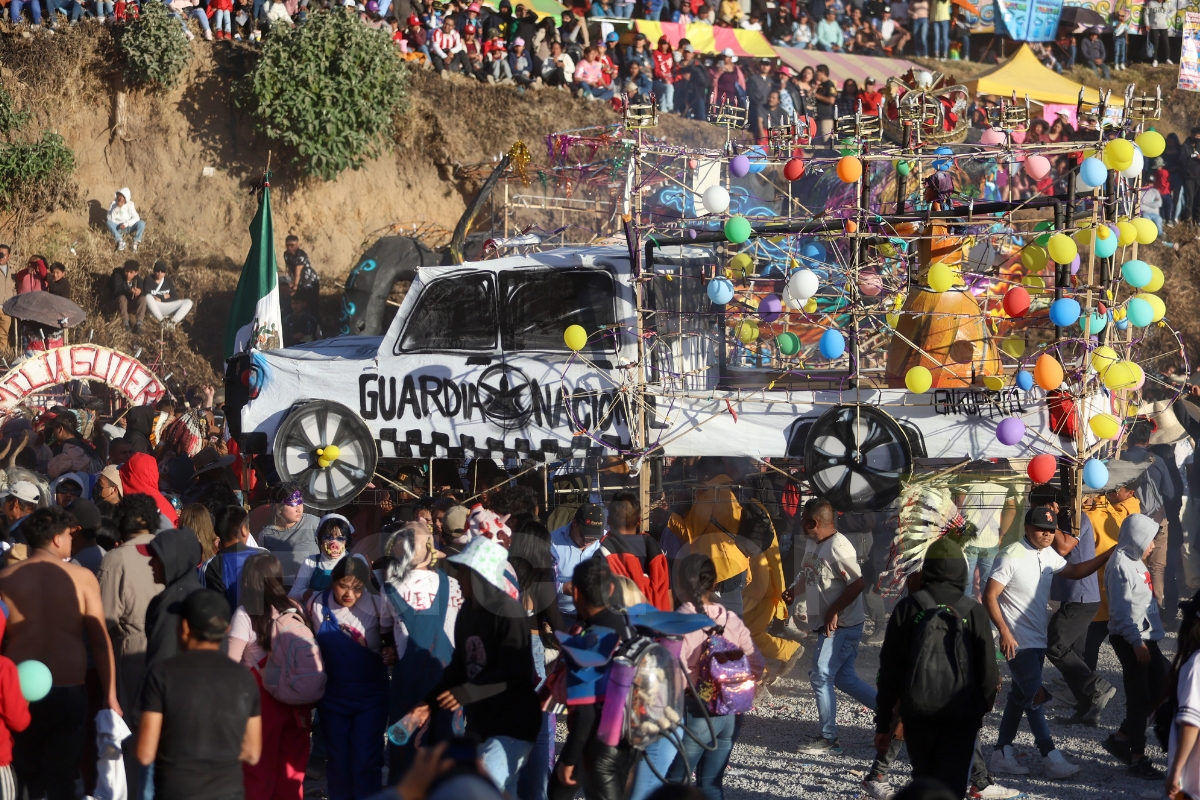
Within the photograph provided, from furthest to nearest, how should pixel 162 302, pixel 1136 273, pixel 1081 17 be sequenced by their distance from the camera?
pixel 1081 17 → pixel 162 302 → pixel 1136 273

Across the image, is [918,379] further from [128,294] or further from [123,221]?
[123,221]

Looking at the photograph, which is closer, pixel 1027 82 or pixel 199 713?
pixel 199 713

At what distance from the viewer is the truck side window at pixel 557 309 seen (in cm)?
922

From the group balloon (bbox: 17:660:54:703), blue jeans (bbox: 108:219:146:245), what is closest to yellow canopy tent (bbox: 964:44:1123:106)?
blue jeans (bbox: 108:219:146:245)

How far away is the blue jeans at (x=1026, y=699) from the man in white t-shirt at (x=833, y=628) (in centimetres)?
72

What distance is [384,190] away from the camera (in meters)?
21.8

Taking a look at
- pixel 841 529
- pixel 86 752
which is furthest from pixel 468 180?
pixel 86 752

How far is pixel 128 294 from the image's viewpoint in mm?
17844

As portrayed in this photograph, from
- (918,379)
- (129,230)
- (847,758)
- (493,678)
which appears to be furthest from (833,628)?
(129,230)

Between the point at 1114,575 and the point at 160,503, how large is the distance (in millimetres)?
5645

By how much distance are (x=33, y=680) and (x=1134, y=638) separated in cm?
539

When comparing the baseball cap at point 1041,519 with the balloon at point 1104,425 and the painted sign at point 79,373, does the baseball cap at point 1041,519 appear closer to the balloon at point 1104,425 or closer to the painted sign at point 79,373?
the balloon at point 1104,425

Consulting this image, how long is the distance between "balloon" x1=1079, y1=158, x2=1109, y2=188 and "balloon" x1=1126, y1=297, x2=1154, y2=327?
0.77 metres

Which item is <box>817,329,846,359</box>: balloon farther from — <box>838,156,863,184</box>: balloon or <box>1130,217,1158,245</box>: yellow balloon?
<box>1130,217,1158,245</box>: yellow balloon
